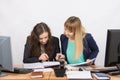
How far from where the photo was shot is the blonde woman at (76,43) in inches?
106

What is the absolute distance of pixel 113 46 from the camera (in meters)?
2.18

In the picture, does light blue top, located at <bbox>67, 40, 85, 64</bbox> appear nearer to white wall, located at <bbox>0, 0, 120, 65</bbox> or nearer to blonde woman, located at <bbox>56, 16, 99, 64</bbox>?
blonde woman, located at <bbox>56, 16, 99, 64</bbox>

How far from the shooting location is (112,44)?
2.17 meters

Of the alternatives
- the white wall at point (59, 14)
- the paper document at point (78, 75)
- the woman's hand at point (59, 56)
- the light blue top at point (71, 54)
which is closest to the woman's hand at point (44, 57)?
the woman's hand at point (59, 56)

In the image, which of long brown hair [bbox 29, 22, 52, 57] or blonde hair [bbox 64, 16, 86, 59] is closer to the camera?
blonde hair [bbox 64, 16, 86, 59]

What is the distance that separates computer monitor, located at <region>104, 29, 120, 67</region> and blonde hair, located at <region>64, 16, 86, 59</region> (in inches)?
22.9

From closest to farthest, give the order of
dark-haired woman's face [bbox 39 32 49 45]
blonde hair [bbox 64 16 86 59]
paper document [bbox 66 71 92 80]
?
paper document [bbox 66 71 92 80] < blonde hair [bbox 64 16 86 59] < dark-haired woman's face [bbox 39 32 49 45]

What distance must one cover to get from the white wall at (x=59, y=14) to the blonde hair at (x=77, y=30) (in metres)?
0.88

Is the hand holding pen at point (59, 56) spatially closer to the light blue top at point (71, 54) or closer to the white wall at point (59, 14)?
the light blue top at point (71, 54)

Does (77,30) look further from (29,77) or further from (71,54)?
(29,77)

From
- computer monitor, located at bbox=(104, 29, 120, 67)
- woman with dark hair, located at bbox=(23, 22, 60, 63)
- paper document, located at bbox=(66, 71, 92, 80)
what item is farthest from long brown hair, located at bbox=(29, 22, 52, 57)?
computer monitor, located at bbox=(104, 29, 120, 67)

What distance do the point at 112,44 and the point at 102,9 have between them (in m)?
1.54

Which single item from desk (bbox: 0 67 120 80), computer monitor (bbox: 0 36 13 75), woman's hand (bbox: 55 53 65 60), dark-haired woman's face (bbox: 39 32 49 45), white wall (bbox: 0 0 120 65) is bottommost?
desk (bbox: 0 67 120 80)

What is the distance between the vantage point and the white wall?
3613 millimetres
